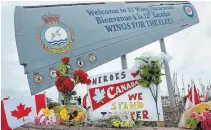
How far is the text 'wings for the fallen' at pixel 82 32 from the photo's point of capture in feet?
19.7

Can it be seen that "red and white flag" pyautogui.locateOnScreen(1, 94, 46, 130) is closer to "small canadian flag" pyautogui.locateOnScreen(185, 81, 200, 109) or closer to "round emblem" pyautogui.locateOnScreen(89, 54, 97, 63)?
"small canadian flag" pyautogui.locateOnScreen(185, 81, 200, 109)

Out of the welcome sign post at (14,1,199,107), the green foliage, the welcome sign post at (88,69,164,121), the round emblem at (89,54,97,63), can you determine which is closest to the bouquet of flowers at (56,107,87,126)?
the welcome sign post at (88,69,164,121)

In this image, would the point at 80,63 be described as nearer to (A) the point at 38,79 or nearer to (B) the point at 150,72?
(A) the point at 38,79

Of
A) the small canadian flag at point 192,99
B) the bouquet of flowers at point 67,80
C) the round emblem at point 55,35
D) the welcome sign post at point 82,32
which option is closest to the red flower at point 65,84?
the bouquet of flowers at point 67,80

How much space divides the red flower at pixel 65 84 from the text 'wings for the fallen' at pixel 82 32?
2657mm

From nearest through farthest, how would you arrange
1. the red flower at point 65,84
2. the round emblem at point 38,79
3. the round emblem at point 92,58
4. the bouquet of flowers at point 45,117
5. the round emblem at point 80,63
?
the red flower at point 65,84, the bouquet of flowers at point 45,117, the round emblem at point 38,79, the round emblem at point 80,63, the round emblem at point 92,58

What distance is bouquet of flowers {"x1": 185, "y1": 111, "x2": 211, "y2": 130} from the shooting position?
125 inches

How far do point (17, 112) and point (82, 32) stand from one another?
113 inches

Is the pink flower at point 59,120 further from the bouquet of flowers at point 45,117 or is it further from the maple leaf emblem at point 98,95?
the maple leaf emblem at point 98,95

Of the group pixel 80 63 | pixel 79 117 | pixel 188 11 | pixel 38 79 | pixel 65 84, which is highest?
pixel 188 11

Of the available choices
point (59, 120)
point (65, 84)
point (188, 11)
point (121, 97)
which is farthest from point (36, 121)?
point (188, 11)

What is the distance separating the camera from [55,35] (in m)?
6.17

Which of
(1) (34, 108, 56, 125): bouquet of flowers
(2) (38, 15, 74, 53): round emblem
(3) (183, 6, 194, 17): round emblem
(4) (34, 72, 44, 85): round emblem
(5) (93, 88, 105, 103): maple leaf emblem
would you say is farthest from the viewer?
(3) (183, 6, 194, 17): round emblem

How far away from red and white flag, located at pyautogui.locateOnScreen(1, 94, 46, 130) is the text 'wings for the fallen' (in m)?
2.23
